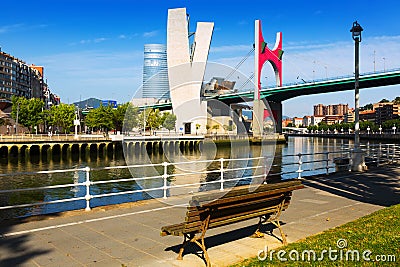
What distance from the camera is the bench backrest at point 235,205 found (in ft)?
15.0

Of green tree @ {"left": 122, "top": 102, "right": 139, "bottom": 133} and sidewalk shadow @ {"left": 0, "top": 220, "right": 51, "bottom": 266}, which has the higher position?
green tree @ {"left": 122, "top": 102, "right": 139, "bottom": 133}

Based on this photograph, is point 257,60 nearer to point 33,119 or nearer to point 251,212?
point 33,119

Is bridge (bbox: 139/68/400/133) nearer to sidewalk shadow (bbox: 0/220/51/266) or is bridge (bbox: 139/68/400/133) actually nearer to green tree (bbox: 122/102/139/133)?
green tree (bbox: 122/102/139/133)

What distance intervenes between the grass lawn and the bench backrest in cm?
55

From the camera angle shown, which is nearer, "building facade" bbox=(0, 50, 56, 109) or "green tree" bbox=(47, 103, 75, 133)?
"green tree" bbox=(47, 103, 75, 133)

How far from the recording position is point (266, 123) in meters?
74.0

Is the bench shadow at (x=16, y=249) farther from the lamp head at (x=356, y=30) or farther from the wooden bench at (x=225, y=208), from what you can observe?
the lamp head at (x=356, y=30)

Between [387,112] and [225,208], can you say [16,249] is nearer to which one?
[225,208]

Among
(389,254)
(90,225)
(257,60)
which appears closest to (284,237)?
(389,254)

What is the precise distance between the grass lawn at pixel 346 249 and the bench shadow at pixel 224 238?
27.9 inches

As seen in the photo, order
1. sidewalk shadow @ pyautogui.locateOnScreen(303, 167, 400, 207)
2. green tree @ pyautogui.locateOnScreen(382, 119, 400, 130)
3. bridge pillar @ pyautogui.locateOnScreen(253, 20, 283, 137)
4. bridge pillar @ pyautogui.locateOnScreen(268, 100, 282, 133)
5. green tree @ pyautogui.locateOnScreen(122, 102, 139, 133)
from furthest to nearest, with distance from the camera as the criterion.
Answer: green tree @ pyautogui.locateOnScreen(382, 119, 400, 130)
bridge pillar @ pyautogui.locateOnScreen(253, 20, 283, 137)
bridge pillar @ pyautogui.locateOnScreen(268, 100, 282, 133)
green tree @ pyautogui.locateOnScreen(122, 102, 139, 133)
sidewalk shadow @ pyautogui.locateOnScreen(303, 167, 400, 207)

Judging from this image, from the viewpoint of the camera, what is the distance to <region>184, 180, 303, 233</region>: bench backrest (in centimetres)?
456

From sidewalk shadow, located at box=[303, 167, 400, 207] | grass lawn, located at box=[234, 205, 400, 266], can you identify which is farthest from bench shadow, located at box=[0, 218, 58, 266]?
sidewalk shadow, located at box=[303, 167, 400, 207]

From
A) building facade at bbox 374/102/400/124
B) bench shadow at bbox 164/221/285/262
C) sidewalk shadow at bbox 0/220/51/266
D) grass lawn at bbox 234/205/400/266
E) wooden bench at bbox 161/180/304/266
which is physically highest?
building facade at bbox 374/102/400/124
